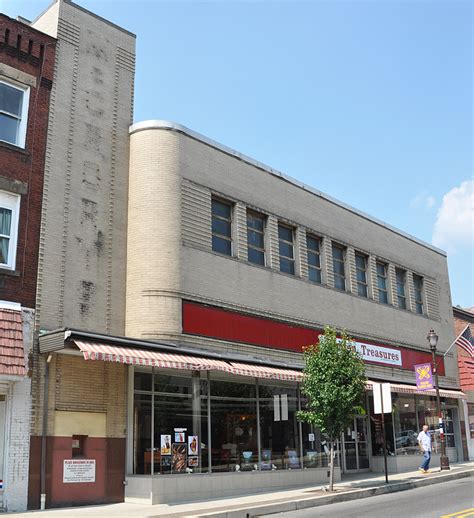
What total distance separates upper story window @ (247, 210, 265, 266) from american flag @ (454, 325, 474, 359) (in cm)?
1372

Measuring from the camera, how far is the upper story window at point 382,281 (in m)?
27.7

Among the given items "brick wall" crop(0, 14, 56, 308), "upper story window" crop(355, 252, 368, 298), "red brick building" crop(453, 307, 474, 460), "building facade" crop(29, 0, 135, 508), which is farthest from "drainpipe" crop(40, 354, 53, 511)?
"red brick building" crop(453, 307, 474, 460)

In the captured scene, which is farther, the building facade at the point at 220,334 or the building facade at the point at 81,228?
the building facade at the point at 220,334

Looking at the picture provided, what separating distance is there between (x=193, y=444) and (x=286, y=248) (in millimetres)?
8302

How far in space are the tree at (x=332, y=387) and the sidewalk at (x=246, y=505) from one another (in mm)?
1068

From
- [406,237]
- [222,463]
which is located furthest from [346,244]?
[222,463]

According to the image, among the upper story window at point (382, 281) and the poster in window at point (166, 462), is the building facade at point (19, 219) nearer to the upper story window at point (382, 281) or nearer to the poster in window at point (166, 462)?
the poster in window at point (166, 462)

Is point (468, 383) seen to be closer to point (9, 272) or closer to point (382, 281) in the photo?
point (382, 281)

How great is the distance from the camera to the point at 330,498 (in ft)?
53.3

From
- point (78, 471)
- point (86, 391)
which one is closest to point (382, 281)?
point (86, 391)

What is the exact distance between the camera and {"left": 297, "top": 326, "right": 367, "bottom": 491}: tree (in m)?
17.4

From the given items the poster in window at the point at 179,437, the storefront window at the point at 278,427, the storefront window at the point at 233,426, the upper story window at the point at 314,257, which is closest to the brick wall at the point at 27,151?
the poster in window at the point at 179,437

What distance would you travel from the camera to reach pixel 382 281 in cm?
2806

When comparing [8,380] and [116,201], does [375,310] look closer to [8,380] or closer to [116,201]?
[116,201]
